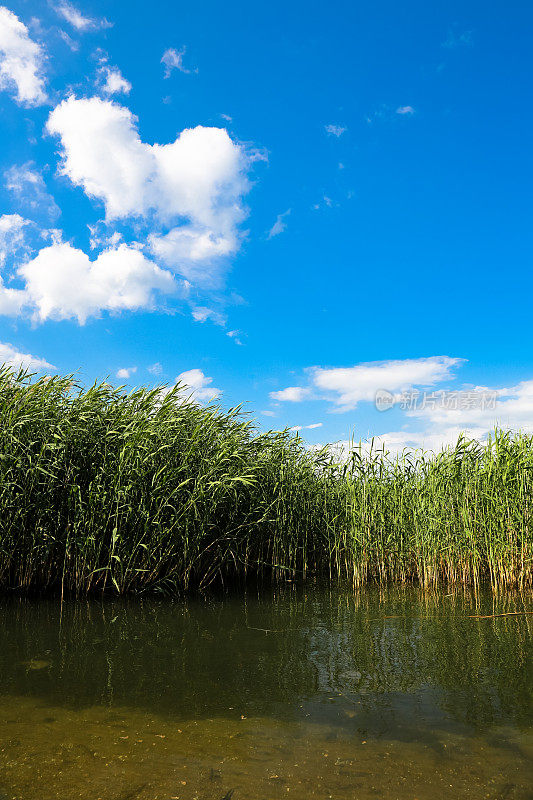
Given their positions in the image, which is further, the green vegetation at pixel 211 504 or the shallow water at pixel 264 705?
the green vegetation at pixel 211 504

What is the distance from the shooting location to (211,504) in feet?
20.9

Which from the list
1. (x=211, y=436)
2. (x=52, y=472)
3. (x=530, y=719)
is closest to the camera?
(x=530, y=719)

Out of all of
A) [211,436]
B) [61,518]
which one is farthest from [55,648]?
[211,436]

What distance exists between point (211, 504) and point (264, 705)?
328 cm

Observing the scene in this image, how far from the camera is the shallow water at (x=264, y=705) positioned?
2361 mm

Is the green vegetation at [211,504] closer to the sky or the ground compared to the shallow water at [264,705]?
closer to the sky

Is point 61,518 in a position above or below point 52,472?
below

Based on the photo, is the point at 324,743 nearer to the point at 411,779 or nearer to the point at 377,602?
the point at 411,779

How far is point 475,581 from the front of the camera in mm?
6695

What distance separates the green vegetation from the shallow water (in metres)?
0.75

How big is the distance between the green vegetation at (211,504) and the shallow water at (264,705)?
75cm

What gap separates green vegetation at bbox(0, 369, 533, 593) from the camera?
19.0 ft

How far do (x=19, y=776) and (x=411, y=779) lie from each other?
69.6 inches

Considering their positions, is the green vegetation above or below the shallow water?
above
